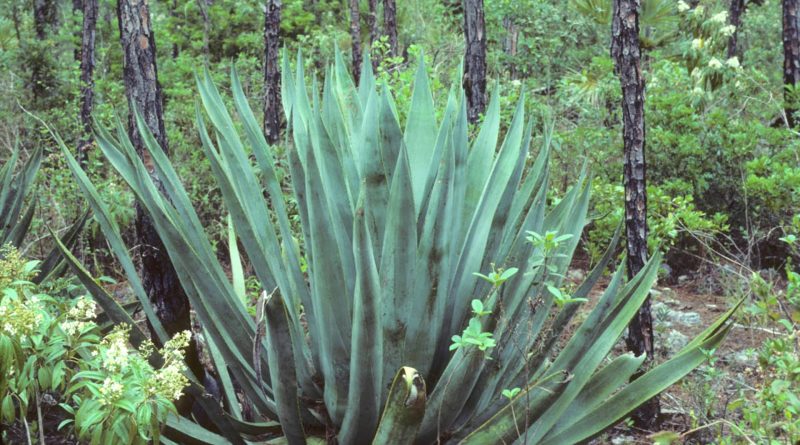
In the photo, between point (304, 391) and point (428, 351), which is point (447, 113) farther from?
point (304, 391)

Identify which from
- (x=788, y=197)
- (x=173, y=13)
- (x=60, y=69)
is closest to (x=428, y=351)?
(x=788, y=197)

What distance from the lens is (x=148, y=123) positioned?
13.9 feet

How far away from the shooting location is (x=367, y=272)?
7.23ft

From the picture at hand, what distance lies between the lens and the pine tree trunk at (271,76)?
8.59 metres

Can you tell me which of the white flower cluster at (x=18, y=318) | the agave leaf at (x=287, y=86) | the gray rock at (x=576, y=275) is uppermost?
the agave leaf at (x=287, y=86)

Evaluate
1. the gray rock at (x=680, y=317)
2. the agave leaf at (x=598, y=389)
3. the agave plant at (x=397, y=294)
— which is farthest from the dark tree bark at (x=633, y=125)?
the gray rock at (x=680, y=317)

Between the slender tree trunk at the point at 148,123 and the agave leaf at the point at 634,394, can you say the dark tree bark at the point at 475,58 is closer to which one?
the slender tree trunk at the point at 148,123

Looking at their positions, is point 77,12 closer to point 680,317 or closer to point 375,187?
point 680,317

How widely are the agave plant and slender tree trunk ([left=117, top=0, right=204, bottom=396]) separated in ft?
3.41

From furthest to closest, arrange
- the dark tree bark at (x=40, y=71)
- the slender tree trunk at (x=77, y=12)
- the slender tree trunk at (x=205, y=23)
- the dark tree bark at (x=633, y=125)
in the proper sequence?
the slender tree trunk at (x=205, y=23)
the slender tree trunk at (x=77, y=12)
the dark tree bark at (x=40, y=71)
the dark tree bark at (x=633, y=125)

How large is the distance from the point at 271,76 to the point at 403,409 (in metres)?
7.29

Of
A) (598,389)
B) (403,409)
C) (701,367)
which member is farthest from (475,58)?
(403,409)

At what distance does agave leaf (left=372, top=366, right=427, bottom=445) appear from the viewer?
2.09m

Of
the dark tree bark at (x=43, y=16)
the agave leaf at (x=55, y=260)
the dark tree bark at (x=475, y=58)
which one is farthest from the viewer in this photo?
the dark tree bark at (x=43, y=16)
